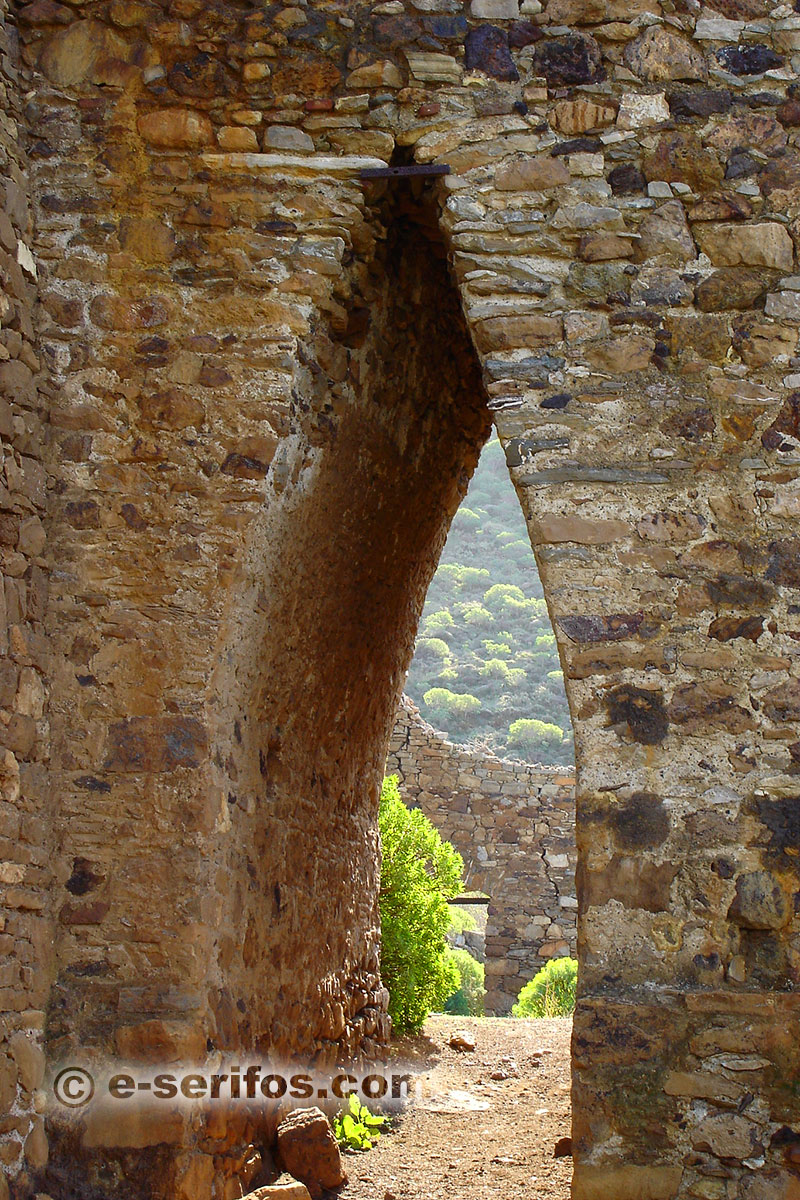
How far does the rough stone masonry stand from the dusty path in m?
0.76

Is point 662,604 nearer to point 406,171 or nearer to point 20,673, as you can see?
point 406,171

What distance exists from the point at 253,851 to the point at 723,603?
1.73 metres

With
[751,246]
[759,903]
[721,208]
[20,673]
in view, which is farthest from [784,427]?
[20,673]

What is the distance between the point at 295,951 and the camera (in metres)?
4.10

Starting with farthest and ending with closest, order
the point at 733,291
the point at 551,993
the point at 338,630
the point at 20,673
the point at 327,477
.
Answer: the point at 551,993
the point at 338,630
the point at 327,477
the point at 733,291
the point at 20,673

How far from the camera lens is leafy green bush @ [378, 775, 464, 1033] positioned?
6250mm

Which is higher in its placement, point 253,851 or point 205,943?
point 253,851

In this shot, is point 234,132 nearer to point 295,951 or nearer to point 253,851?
point 253,851

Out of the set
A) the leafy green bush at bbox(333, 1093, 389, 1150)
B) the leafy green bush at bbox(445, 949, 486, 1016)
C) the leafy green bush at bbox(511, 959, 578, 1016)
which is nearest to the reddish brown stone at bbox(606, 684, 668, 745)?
the leafy green bush at bbox(333, 1093, 389, 1150)

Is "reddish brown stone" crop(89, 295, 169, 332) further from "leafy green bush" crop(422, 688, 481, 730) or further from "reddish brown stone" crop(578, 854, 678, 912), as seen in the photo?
"leafy green bush" crop(422, 688, 481, 730)

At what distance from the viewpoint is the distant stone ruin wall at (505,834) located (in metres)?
10.6

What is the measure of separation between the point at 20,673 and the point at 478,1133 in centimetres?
295

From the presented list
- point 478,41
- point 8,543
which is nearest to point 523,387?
point 478,41

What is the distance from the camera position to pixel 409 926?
638cm
